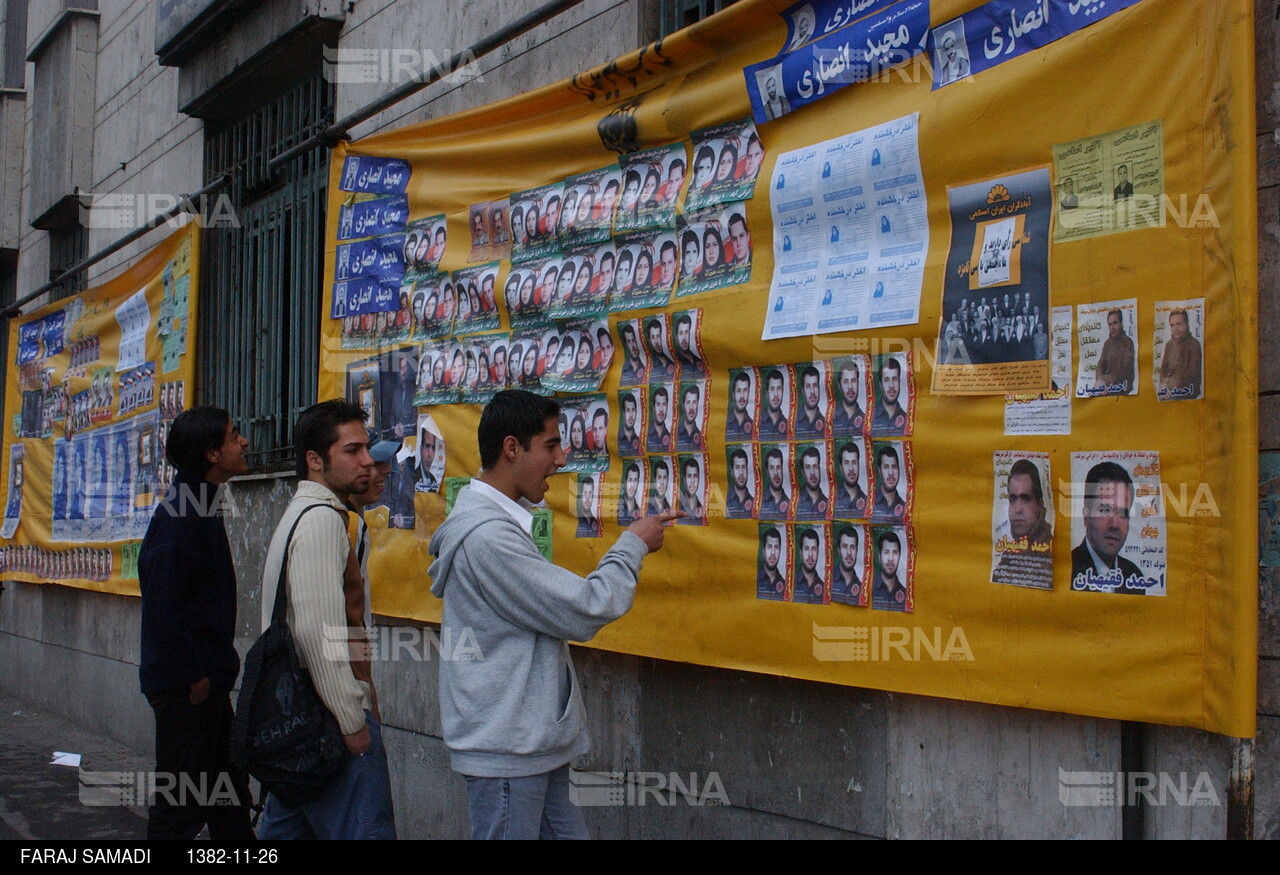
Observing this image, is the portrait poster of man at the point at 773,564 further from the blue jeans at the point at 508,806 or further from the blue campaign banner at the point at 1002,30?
the blue campaign banner at the point at 1002,30

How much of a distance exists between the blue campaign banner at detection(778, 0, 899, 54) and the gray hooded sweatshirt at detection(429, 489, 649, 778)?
1668 mm

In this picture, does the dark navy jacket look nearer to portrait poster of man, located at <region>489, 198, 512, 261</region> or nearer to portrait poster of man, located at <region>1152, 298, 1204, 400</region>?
portrait poster of man, located at <region>489, 198, 512, 261</region>

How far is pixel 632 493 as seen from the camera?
4234mm

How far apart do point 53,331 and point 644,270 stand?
7070 millimetres

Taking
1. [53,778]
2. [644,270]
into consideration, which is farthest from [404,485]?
[53,778]

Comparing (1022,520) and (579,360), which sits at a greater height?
(579,360)

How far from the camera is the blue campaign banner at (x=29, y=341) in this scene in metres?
9.88

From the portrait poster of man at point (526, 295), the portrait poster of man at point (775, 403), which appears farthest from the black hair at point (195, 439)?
the portrait poster of man at point (775, 403)

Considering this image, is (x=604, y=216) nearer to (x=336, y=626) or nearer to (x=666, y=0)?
(x=666, y=0)

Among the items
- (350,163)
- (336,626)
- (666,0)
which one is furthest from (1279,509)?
(350,163)

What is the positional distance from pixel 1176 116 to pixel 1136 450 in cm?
77

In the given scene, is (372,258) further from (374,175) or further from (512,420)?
(512,420)

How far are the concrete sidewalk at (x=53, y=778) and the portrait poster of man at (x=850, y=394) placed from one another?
424 cm

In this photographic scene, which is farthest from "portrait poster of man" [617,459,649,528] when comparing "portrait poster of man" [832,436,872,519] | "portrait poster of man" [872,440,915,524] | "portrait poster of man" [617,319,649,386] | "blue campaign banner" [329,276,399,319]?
"blue campaign banner" [329,276,399,319]
